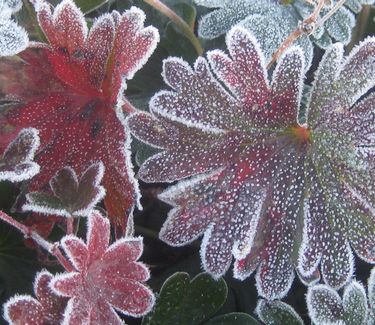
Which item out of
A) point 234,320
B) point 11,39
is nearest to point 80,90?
point 11,39

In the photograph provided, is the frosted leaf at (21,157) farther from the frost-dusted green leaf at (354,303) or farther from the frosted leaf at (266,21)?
the frost-dusted green leaf at (354,303)

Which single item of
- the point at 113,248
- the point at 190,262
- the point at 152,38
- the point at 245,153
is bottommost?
the point at 190,262

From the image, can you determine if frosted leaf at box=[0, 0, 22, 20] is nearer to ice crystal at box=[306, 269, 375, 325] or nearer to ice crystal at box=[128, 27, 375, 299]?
ice crystal at box=[128, 27, 375, 299]

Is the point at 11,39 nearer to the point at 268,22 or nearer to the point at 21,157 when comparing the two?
the point at 21,157

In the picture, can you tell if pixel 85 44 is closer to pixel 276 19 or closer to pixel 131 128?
pixel 131 128

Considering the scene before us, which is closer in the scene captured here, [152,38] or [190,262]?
[152,38]

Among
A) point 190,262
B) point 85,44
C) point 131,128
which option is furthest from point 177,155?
point 190,262
